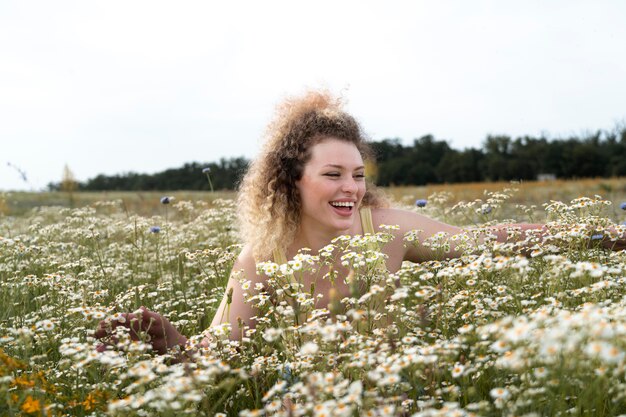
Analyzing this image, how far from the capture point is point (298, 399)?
2.66 m

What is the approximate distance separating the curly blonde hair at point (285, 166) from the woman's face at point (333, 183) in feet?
0.30

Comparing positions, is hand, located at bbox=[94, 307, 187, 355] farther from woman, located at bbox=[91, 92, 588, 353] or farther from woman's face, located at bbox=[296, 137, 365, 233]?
woman's face, located at bbox=[296, 137, 365, 233]

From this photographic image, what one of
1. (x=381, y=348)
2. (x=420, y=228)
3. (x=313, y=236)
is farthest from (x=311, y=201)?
(x=381, y=348)

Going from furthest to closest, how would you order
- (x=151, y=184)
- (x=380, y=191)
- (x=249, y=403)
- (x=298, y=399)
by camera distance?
(x=151, y=184), (x=380, y=191), (x=249, y=403), (x=298, y=399)

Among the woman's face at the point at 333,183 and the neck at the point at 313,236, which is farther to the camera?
the neck at the point at 313,236

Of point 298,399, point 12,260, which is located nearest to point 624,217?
point 298,399

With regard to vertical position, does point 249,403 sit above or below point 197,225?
below

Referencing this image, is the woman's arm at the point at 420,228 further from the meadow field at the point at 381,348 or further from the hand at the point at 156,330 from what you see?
the hand at the point at 156,330

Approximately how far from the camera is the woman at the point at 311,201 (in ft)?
13.2

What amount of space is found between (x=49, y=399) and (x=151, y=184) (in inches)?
2094

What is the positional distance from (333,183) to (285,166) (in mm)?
498

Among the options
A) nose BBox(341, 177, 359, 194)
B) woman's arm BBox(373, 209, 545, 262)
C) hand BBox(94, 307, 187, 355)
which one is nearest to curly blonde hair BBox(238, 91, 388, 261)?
woman's arm BBox(373, 209, 545, 262)

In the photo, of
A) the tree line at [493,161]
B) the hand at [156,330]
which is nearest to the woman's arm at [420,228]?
the hand at [156,330]

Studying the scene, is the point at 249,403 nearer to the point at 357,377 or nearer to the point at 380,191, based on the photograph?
the point at 357,377
